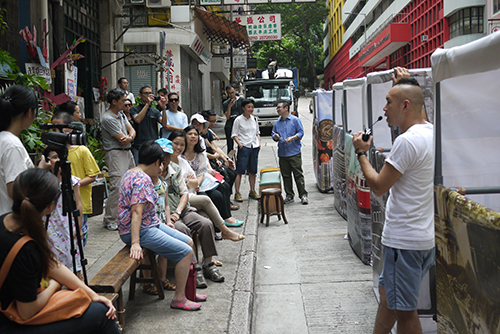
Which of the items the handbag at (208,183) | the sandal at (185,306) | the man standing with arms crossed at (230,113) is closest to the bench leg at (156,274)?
the sandal at (185,306)

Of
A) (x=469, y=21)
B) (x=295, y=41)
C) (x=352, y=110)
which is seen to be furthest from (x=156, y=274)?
(x=295, y=41)

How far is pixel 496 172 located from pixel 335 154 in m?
5.17

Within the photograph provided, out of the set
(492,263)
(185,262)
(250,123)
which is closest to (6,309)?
(185,262)

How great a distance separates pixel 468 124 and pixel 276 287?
314 centimetres

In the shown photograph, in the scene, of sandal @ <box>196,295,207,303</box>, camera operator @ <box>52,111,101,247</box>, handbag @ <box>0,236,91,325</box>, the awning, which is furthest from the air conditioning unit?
handbag @ <box>0,236,91,325</box>

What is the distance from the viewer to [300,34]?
58.1 meters

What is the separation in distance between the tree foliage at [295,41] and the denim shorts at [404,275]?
5247cm

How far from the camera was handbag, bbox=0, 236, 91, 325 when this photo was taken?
2.38m

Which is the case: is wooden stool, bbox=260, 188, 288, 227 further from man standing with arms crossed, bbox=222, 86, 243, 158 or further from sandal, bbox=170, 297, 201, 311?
sandal, bbox=170, 297, 201, 311

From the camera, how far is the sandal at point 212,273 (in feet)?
17.2

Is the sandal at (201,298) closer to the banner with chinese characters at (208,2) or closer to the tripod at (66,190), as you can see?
the tripod at (66,190)

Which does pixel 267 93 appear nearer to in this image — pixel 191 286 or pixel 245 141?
pixel 245 141

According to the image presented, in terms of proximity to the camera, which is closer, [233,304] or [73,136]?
[73,136]

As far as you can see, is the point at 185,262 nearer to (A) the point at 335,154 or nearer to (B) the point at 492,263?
(B) the point at 492,263
